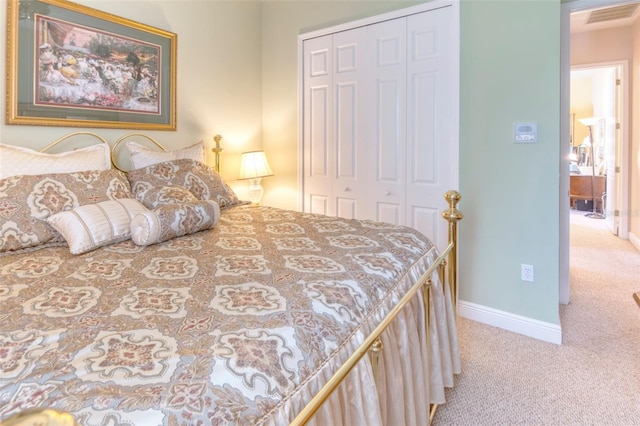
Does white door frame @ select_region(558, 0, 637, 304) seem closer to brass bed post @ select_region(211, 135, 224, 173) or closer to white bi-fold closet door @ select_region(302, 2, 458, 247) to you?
white bi-fold closet door @ select_region(302, 2, 458, 247)

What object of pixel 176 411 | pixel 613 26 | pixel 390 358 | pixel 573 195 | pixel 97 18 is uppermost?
pixel 613 26

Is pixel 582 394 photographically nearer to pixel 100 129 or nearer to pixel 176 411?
pixel 176 411

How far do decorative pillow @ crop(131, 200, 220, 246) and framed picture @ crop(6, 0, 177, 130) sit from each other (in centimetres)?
112

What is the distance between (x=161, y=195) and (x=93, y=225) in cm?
50

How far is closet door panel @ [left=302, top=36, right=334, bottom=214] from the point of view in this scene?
3.32 meters

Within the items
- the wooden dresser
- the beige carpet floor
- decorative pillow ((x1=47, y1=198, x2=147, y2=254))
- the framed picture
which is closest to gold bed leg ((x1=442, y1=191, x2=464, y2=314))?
the beige carpet floor

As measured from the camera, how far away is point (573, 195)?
7.22 metres

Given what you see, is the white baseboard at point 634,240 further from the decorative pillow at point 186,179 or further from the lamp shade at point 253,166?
the decorative pillow at point 186,179

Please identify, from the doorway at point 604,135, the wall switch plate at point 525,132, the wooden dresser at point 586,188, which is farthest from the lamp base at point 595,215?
the wall switch plate at point 525,132

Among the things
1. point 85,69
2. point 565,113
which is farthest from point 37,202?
point 565,113

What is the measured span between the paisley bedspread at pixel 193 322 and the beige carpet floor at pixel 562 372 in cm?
42

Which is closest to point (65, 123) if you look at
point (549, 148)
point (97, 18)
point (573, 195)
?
point (97, 18)

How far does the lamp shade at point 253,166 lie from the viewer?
325cm

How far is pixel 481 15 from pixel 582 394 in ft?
7.42
